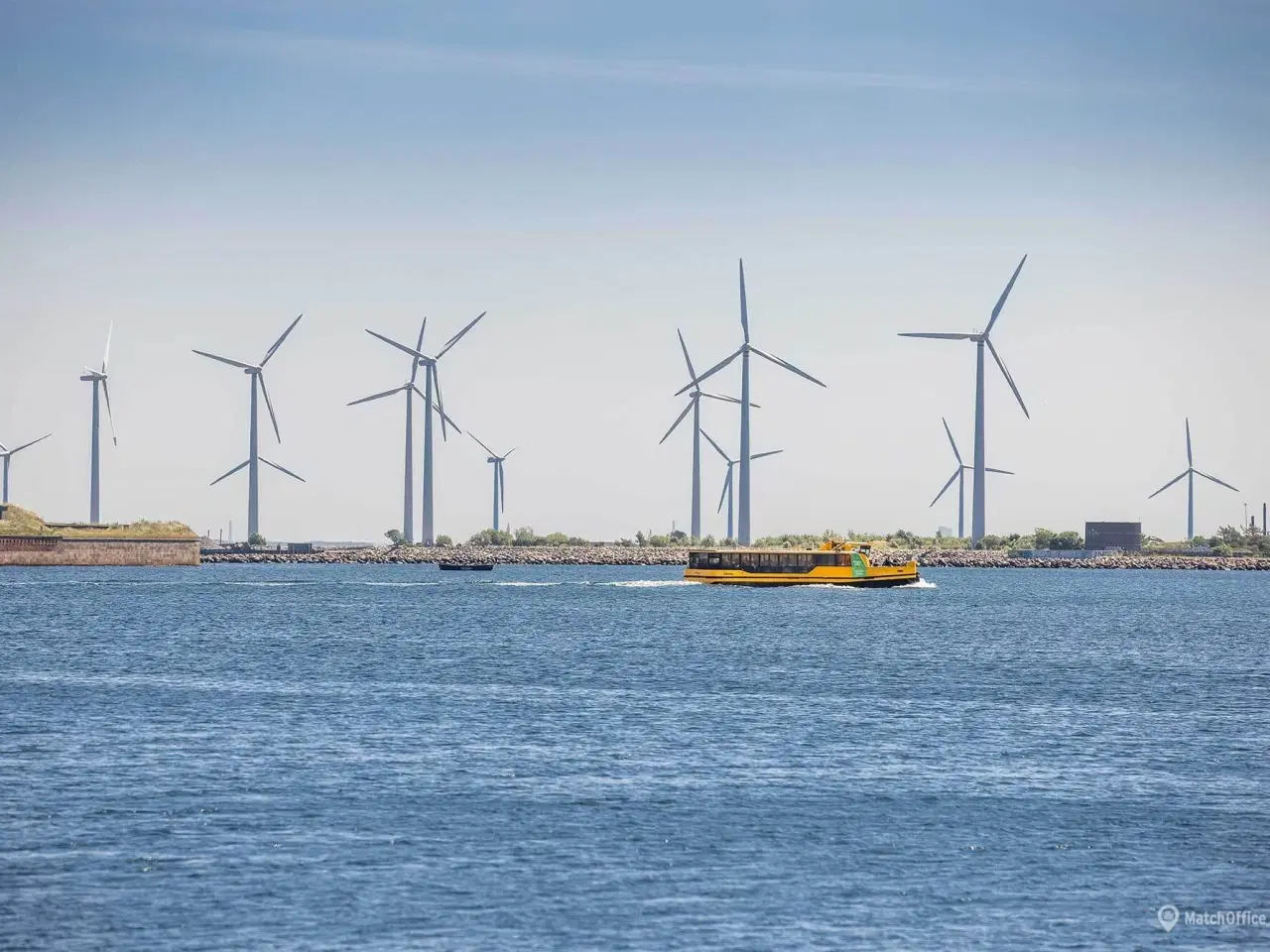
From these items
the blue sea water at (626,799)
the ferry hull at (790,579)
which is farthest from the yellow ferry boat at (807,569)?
the blue sea water at (626,799)

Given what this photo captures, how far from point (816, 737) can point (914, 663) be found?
34109mm

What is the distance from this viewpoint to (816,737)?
60.8 m

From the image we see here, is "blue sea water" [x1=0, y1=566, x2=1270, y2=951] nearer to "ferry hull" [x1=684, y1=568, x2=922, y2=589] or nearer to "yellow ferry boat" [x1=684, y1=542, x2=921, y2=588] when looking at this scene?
"yellow ferry boat" [x1=684, y1=542, x2=921, y2=588]

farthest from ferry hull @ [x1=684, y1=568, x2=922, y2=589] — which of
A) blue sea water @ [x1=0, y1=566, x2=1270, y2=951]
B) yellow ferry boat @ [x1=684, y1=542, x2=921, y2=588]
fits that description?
blue sea water @ [x1=0, y1=566, x2=1270, y2=951]

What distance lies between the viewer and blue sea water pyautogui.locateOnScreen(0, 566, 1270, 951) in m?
34.9

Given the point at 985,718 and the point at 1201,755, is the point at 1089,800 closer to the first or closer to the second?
the point at 1201,755

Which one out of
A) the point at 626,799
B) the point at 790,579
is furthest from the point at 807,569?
the point at 626,799

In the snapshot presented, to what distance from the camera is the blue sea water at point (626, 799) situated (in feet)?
115

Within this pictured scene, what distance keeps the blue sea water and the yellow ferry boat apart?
85158 mm

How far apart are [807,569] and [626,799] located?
142 m

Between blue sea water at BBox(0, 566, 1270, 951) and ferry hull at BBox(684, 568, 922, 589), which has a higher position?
ferry hull at BBox(684, 568, 922, 589)

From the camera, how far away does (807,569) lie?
7387 inches

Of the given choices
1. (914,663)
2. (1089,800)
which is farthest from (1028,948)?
(914,663)

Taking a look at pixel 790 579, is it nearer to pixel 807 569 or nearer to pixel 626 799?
pixel 807 569
